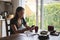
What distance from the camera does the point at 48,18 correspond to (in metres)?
4.75

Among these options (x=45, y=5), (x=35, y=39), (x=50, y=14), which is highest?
(x=45, y=5)

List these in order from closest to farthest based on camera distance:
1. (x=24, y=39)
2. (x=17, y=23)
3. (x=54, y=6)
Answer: (x=24, y=39) → (x=17, y=23) → (x=54, y=6)

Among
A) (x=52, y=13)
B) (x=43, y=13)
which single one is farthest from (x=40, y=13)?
(x=52, y=13)

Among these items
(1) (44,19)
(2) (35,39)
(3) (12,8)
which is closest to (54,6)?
(1) (44,19)

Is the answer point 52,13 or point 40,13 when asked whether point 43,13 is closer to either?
point 40,13

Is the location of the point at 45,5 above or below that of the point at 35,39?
above

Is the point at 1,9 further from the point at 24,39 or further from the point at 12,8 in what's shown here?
the point at 24,39

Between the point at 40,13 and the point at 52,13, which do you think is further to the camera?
the point at 40,13

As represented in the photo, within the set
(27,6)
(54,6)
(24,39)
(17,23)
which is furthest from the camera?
(27,6)

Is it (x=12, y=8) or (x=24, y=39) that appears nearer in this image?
(x=24, y=39)

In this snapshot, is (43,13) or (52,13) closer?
(52,13)

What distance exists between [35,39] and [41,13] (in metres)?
2.68

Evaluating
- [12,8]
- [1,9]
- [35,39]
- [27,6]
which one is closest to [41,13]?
[27,6]

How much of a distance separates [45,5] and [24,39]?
2.85 m
